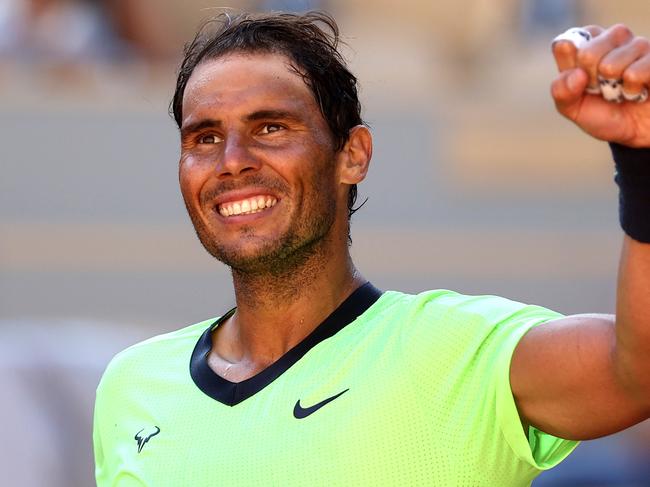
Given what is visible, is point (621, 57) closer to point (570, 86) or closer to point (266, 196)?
point (570, 86)

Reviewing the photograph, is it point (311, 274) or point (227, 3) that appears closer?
point (311, 274)

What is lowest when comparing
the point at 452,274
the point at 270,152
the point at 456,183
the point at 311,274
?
the point at 452,274

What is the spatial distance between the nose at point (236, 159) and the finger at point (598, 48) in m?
1.01

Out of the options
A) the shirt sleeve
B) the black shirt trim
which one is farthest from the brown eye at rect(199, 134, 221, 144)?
the shirt sleeve

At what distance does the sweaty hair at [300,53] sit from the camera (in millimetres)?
3062

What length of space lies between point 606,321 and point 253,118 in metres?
0.97

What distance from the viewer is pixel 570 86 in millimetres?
2029

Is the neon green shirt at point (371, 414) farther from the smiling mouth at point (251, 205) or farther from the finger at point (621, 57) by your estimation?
the finger at point (621, 57)

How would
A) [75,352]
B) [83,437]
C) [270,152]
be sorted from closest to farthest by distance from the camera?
[270,152], [83,437], [75,352]

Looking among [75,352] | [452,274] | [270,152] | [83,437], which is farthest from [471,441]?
[452,274]

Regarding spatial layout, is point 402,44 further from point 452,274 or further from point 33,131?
point 33,131

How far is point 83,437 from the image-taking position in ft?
17.8

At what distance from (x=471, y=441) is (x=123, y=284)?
637cm

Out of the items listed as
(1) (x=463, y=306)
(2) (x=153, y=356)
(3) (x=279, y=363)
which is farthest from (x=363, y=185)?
(1) (x=463, y=306)
